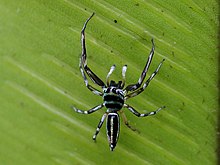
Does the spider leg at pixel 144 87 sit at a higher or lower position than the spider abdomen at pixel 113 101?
higher

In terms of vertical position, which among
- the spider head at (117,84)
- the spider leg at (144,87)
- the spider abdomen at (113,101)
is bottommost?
the spider abdomen at (113,101)

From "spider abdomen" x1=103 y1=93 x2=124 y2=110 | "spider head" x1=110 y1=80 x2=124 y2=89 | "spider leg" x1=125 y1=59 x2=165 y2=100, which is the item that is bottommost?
"spider abdomen" x1=103 y1=93 x2=124 y2=110

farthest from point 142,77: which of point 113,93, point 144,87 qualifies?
point 113,93

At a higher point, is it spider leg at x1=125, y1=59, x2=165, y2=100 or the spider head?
spider leg at x1=125, y1=59, x2=165, y2=100

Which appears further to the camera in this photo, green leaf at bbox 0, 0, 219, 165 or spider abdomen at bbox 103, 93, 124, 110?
spider abdomen at bbox 103, 93, 124, 110

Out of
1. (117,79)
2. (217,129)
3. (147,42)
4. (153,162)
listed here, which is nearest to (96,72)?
(117,79)

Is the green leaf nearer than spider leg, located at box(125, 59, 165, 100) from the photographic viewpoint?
Yes

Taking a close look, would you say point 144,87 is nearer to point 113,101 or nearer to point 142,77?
point 142,77
